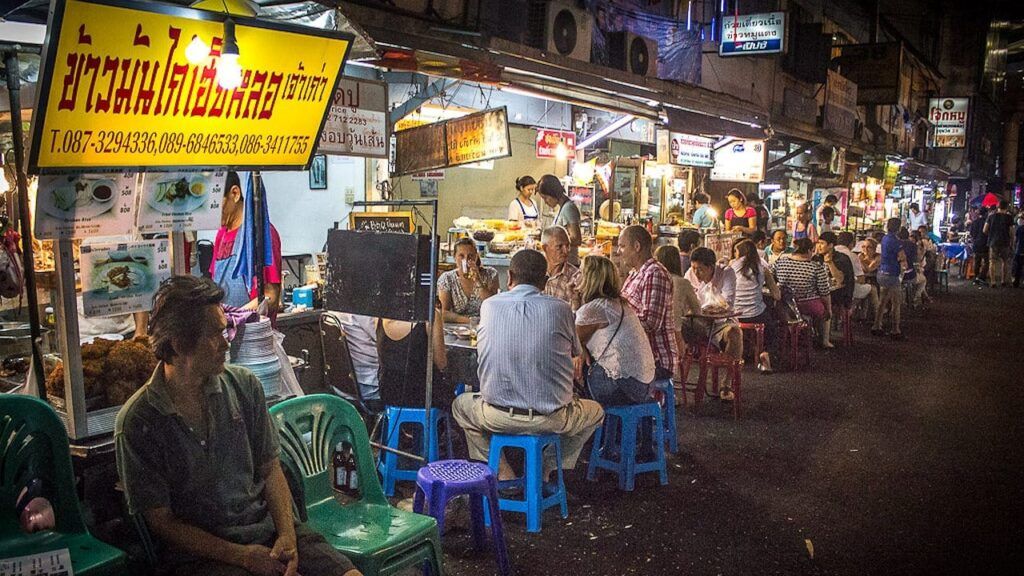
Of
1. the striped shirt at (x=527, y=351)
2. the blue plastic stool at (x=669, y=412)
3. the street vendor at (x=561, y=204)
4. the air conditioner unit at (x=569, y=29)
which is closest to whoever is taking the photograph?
the striped shirt at (x=527, y=351)

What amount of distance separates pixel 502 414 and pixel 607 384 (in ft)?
3.76

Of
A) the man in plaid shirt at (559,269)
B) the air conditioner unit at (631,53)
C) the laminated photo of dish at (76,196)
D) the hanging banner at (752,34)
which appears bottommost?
the man in plaid shirt at (559,269)

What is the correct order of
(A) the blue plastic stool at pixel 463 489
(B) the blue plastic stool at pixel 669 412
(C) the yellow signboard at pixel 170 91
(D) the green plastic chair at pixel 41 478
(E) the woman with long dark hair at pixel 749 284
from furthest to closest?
(E) the woman with long dark hair at pixel 749 284 < (B) the blue plastic stool at pixel 669 412 < (A) the blue plastic stool at pixel 463 489 < (C) the yellow signboard at pixel 170 91 < (D) the green plastic chair at pixel 41 478

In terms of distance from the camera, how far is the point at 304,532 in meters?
3.31

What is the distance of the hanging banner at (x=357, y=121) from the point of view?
7145mm

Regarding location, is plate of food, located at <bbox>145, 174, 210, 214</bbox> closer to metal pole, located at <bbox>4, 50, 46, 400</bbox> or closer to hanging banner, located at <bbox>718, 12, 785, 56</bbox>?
metal pole, located at <bbox>4, 50, 46, 400</bbox>

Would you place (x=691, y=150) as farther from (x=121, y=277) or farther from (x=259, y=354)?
(x=121, y=277)

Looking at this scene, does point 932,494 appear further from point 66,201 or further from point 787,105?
point 787,105

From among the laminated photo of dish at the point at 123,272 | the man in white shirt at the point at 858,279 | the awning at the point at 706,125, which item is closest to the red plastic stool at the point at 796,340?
the man in white shirt at the point at 858,279

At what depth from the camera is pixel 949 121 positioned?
97.1 feet

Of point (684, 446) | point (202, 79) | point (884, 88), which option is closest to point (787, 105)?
point (884, 88)

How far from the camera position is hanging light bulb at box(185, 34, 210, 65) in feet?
11.9

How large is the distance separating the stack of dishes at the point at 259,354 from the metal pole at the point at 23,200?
95cm

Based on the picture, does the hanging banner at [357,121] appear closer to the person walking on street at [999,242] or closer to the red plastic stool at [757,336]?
the red plastic stool at [757,336]
